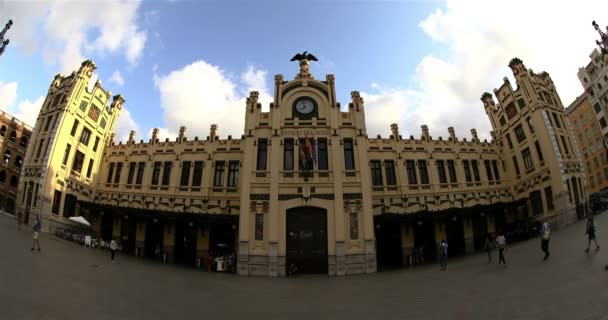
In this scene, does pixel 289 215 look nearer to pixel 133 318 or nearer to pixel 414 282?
pixel 414 282

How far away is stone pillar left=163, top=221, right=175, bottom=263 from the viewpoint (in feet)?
98.4

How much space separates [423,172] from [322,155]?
13371 millimetres

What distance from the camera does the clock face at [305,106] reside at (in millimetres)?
27859

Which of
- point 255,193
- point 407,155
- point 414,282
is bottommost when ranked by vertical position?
point 414,282

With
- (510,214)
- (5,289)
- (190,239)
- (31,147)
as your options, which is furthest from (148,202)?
(510,214)

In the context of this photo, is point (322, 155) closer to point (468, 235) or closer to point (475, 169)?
point (468, 235)

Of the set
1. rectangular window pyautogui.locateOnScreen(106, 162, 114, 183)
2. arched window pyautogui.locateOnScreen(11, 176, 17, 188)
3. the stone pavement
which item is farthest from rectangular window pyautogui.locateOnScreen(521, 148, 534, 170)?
arched window pyautogui.locateOnScreen(11, 176, 17, 188)

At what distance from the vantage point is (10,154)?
5075 centimetres

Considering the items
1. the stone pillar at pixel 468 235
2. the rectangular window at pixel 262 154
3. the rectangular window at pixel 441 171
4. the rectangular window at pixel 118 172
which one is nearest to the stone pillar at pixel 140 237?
the rectangular window at pixel 118 172

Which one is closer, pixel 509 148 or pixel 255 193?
pixel 255 193

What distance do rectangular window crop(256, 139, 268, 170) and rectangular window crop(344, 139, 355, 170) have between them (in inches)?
259

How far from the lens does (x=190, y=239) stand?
3061 cm

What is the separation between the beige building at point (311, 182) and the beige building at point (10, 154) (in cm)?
2372

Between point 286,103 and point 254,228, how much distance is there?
11122 millimetres
